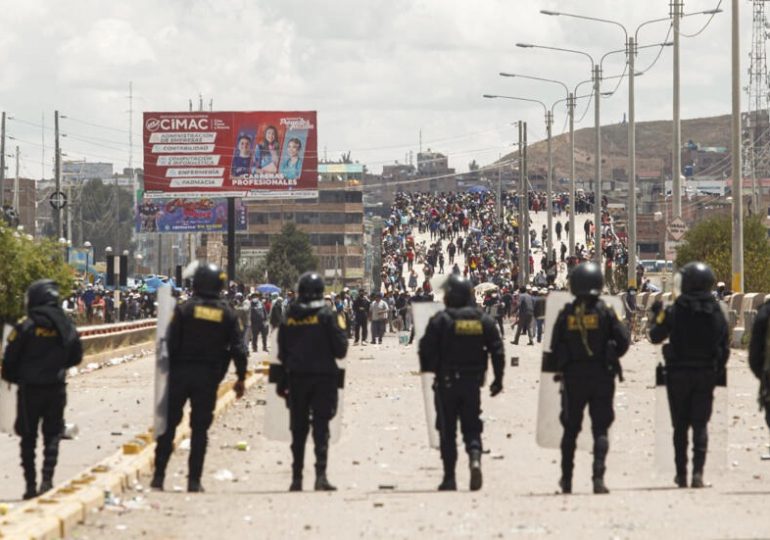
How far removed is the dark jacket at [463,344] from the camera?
13.3 m

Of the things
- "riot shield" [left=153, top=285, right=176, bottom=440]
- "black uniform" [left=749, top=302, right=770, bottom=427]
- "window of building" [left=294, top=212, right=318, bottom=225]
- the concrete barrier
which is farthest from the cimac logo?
"window of building" [left=294, top=212, right=318, bottom=225]

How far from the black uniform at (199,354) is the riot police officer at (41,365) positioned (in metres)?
0.68

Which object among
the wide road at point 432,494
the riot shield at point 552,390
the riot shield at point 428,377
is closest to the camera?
the wide road at point 432,494

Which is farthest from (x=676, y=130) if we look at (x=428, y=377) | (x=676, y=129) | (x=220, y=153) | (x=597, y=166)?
(x=428, y=377)

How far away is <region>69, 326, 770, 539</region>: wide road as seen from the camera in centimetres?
1080

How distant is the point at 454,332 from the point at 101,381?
1960 centimetres

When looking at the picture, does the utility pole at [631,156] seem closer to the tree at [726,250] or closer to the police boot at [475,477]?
Answer: the tree at [726,250]

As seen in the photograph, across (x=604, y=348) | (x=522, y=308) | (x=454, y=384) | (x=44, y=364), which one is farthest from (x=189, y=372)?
(x=522, y=308)

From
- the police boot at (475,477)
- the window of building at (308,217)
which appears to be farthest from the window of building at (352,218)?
the police boot at (475,477)

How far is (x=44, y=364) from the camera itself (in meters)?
13.0

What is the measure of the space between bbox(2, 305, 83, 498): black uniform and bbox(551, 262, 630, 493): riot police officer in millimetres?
3287

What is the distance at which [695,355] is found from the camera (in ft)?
43.5

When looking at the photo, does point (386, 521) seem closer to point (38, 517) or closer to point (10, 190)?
point (38, 517)

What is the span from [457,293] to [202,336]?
69.6 inches
